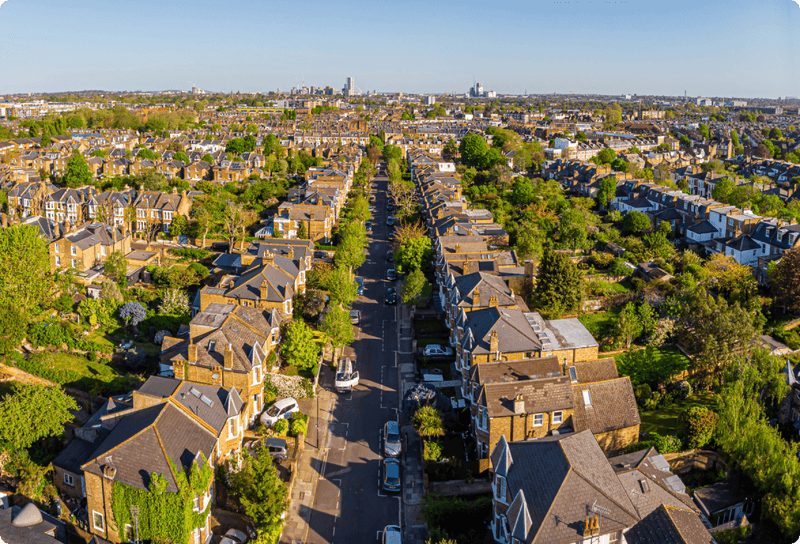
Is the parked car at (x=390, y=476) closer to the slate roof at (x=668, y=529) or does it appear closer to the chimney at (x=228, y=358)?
the chimney at (x=228, y=358)

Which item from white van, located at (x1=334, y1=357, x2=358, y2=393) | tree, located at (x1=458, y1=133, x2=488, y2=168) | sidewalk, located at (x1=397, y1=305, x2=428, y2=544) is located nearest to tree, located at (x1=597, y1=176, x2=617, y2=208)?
tree, located at (x1=458, y1=133, x2=488, y2=168)

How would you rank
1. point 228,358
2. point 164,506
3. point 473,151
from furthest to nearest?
point 473,151 → point 228,358 → point 164,506

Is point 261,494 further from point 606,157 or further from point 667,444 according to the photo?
point 606,157

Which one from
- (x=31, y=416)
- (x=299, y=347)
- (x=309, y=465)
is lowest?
(x=309, y=465)

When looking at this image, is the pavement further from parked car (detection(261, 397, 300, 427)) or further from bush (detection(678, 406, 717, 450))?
bush (detection(678, 406, 717, 450))

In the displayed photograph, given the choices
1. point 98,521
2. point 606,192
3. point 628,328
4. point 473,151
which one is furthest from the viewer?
point 473,151

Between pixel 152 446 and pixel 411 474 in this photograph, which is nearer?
pixel 152 446

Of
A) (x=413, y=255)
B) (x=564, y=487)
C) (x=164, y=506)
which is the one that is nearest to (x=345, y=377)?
(x=164, y=506)
